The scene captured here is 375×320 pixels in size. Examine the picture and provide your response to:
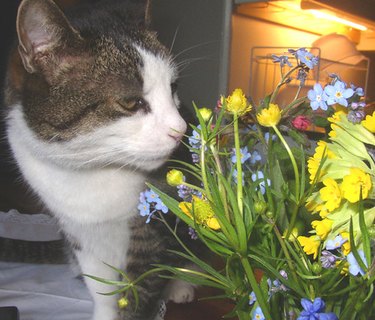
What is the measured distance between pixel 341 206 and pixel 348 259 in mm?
44

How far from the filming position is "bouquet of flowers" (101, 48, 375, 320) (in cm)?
34

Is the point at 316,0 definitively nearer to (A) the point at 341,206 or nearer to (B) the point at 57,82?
(B) the point at 57,82

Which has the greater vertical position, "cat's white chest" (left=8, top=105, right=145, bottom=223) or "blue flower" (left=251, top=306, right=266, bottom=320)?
"blue flower" (left=251, top=306, right=266, bottom=320)

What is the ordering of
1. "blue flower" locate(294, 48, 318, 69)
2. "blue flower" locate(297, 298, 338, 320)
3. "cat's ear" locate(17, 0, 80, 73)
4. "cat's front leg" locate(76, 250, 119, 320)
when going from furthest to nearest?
"cat's front leg" locate(76, 250, 119, 320)
"cat's ear" locate(17, 0, 80, 73)
"blue flower" locate(294, 48, 318, 69)
"blue flower" locate(297, 298, 338, 320)

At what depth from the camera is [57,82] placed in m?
0.73

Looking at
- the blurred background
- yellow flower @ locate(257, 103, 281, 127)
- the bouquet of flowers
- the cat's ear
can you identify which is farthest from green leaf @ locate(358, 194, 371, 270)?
the blurred background

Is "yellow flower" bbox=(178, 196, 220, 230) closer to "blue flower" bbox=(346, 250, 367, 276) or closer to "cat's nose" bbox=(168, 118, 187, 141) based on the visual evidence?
"blue flower" bbox=(346, 250, 367, 276)

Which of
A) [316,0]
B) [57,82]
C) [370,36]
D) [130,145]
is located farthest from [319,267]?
[370,36]

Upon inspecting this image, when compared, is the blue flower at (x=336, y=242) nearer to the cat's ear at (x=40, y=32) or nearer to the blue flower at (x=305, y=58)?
the blue flower at (x=305, y=58)

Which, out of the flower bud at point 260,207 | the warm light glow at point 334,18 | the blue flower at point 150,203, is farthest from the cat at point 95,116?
the warm light glow at point 334,18

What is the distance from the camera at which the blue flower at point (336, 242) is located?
A: 1.11 feet

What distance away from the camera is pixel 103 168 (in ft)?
2.71

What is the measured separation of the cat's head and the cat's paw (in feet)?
1.06

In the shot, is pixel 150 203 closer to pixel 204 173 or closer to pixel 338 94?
pixel 204 173
